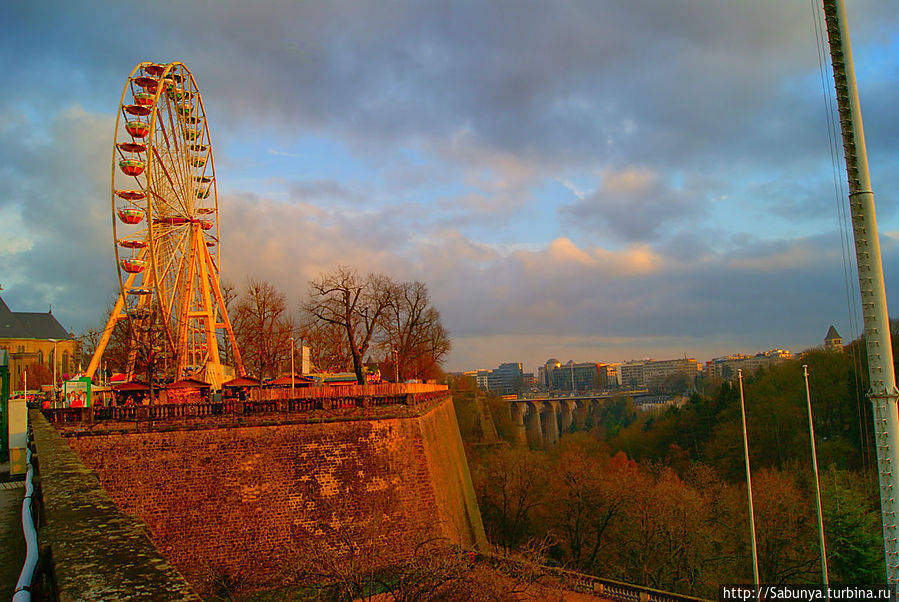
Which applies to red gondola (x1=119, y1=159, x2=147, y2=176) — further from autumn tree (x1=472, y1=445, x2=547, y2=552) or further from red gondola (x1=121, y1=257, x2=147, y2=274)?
autumn tree (x1=472, y1=445, x2=547, y2=552)

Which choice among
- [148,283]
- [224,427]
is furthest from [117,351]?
[224,427]

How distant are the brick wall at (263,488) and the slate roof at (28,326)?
73353 millimetres

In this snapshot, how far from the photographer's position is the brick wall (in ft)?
56.1

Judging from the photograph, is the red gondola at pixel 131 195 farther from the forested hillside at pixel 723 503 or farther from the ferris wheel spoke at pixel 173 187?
the forested hillside at pixel 723 503

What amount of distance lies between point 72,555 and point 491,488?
36582 millimetres

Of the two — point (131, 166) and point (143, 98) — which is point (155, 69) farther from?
point (131, 166)

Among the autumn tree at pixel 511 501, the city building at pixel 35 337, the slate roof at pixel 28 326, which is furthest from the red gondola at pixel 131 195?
the slate roof at pixel 28 326

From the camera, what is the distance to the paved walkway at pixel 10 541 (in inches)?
209

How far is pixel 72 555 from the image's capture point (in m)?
3.41

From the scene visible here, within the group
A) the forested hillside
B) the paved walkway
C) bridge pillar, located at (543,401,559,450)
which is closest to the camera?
the paved walkway

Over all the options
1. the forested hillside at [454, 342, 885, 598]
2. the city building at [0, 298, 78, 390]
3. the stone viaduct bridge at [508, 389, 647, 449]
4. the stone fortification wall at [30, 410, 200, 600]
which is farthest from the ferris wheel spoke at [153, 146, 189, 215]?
the stone viaduct bridge at [508, 389, 647, 449]

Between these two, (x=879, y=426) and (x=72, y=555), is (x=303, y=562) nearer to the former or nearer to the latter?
(x=879, y=426)

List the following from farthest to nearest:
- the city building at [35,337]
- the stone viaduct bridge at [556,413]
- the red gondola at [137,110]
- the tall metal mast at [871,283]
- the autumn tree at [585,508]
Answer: the stone viaduct bridge at [556,413] < the city building at [35,337] < the autumn tree at [585,508] < the red gondola at [137,110] < the tall metal mast at [871,283]

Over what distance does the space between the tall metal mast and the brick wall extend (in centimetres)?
1120
